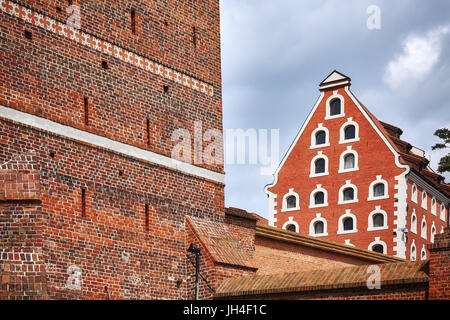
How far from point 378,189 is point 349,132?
127 inches

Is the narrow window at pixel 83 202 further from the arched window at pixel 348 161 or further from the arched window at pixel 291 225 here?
the arched window at pixel 291 225

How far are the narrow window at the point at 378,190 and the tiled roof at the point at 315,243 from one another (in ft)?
34.4

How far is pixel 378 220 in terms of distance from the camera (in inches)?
1553

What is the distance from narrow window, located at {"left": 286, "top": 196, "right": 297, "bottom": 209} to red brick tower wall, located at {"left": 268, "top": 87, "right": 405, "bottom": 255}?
325mm

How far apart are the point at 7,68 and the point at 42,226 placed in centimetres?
326

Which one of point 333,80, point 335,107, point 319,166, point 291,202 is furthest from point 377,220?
point 333,80

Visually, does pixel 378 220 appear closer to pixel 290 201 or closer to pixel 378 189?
pixel 378 189

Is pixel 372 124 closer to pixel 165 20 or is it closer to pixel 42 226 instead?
pixel 165 20

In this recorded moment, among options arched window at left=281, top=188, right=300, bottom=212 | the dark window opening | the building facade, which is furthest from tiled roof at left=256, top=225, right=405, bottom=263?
arched window at left=281, top=188, right=300, bottom=212

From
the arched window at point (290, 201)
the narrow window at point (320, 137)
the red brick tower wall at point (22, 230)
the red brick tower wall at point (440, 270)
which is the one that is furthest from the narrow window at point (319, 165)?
the red brick tower wall at point (22, 230)

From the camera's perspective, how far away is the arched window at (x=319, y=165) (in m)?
41.1

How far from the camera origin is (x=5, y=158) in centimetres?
1591

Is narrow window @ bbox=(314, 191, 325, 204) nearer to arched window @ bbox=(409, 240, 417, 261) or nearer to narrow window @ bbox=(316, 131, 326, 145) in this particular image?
narrow window @ bbox=(316, 131, 326, 145)

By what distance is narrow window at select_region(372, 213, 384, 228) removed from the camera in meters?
39.3
